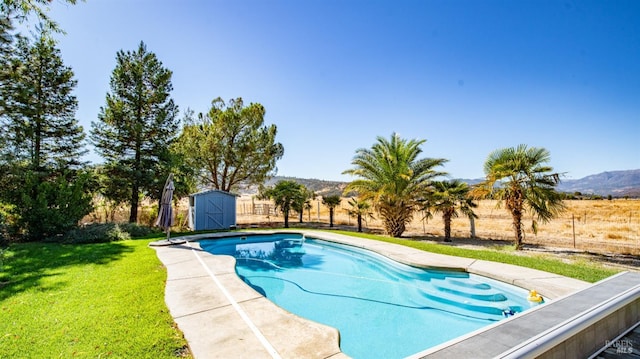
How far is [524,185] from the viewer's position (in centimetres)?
1041

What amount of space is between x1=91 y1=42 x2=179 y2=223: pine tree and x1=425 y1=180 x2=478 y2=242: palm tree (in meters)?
15.8

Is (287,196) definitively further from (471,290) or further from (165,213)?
(471,290)

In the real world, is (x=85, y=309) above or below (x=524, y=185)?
below

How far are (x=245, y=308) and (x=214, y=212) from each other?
44.0 feet

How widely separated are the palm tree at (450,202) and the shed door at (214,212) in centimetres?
1210

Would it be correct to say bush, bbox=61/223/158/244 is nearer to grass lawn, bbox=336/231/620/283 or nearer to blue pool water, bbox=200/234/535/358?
blue pool water, bbox=200/234/535/358

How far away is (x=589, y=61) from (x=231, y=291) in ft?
57.0

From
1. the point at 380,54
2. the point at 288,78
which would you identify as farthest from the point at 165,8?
the point at 380,54

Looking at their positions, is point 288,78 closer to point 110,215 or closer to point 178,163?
point 178,163

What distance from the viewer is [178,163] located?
17.1 m

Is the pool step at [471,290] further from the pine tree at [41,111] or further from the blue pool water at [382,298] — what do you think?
the pine tree at [41,111]

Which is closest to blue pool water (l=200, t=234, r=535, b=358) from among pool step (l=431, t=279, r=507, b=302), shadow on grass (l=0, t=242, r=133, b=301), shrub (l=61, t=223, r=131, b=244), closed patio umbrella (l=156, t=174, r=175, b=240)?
pool step (l=431, t=279, r=507, b=302)

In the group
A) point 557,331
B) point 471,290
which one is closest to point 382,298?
point 471,290

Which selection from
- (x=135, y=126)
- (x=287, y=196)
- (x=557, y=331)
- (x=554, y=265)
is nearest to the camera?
(x=557, y=331)
